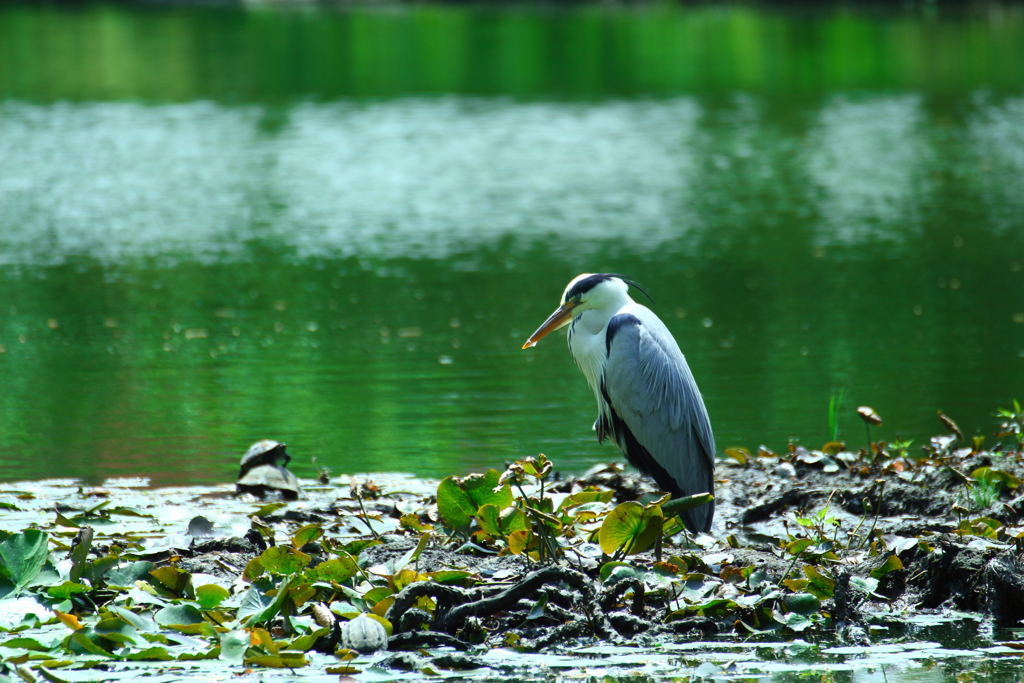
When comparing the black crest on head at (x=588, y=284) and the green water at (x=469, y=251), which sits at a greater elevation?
the black crest on head at (x=588, y=284)

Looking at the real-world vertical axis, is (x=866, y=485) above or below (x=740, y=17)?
below

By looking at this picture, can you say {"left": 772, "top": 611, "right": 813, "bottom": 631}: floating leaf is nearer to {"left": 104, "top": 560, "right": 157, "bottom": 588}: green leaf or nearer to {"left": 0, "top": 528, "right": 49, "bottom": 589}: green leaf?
{"left": 104, "top": 560, "right": 157, "bottom": 588}: green leaf

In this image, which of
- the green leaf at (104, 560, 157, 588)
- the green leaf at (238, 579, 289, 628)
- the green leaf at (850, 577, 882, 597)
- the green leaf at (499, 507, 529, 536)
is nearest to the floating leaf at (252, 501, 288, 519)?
the green leaf at (104, 560, 157, 588)

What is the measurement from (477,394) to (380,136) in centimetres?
1389

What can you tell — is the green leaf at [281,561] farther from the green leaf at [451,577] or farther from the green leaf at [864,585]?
the green leaf at [864,585]

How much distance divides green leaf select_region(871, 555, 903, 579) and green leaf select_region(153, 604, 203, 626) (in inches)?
93.2

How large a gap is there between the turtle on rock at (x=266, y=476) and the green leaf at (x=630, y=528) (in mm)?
1906

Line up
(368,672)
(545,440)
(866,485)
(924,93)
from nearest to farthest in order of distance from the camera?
(368,672) → (866,485) → (545,440) → (924,93)

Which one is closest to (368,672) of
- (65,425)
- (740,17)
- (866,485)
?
(866,485)

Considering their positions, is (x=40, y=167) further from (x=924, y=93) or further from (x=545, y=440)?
(x=924, y=93)

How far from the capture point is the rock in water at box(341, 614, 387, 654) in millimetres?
4098

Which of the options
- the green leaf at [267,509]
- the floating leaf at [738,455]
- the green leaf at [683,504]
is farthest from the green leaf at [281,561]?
the floating leaf at [738,455]

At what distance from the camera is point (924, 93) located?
26188mm

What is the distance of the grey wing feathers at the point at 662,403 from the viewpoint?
5316 millimetres
